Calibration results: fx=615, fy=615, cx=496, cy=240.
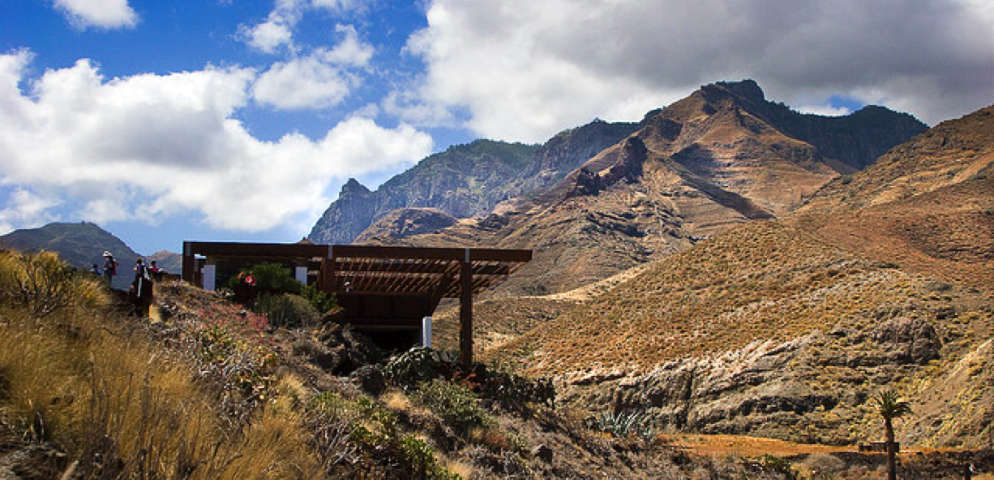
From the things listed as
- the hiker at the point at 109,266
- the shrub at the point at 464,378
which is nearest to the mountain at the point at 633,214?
the shrub at the point at 464,378

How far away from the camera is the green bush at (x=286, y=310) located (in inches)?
573

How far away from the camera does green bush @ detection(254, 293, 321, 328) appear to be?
47.8 feet

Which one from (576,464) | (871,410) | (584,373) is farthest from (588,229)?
(576,464)

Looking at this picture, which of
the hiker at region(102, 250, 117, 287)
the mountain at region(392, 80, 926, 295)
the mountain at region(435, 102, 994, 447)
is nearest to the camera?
the hiker at region(102, 250, 117, 287)

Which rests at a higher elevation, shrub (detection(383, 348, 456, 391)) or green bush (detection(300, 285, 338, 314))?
green bush (detection(300, 285, 338, 314))

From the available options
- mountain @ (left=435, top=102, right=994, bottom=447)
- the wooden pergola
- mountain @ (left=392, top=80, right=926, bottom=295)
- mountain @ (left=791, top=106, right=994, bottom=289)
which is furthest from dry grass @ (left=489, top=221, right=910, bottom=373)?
mountain @ (left=392, top=80, right=926, bottom=295)

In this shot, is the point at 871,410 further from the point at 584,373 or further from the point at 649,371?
the point at 584,373

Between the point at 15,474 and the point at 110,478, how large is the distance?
47cm

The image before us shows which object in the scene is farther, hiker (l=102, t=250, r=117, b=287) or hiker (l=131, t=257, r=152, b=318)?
hiker (l=102, t=250, r=117, b=287)

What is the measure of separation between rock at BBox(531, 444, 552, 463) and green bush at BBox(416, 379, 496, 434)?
2.91 feet

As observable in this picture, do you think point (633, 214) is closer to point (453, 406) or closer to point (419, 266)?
point (419, 266)

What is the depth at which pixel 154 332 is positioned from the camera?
7.25 m

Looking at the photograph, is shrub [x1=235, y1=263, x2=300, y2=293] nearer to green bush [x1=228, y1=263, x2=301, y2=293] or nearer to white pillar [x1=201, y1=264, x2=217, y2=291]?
green bush [x1=228, y1=263, x2=301, y2=293]

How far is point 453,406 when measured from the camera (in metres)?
10.6
